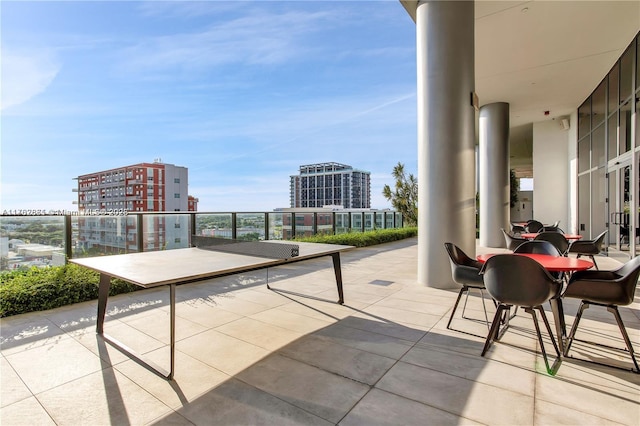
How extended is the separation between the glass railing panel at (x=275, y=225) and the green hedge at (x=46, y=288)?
4.50 m

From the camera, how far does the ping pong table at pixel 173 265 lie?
2223mm

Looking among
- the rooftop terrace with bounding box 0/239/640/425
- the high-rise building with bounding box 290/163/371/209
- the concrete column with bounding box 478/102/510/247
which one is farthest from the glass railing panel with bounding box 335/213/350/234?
the high-rise building with bounding box 290/163/371/209

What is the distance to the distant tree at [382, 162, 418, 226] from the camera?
15.3 metres

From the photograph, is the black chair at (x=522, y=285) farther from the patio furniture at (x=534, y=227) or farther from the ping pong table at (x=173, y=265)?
the patio furniture at (x=534, y=227)

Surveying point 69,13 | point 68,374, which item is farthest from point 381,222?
point 68,374

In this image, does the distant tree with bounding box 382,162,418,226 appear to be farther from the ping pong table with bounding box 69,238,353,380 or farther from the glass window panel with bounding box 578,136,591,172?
the ping pong table with bounding box 69,238,353,380

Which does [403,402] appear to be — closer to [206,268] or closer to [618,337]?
[206,268]

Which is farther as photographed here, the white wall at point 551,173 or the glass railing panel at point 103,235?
the white wall at point 551,173

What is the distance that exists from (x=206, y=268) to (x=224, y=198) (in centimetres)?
4798

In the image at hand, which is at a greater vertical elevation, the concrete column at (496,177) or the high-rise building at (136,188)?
the high-rise building at (136,188)

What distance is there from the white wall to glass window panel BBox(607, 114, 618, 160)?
4.02 m

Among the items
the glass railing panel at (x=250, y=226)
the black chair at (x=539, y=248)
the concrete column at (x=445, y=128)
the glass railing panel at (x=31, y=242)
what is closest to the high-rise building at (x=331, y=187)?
the glass railing panel at (x=250, y=226)

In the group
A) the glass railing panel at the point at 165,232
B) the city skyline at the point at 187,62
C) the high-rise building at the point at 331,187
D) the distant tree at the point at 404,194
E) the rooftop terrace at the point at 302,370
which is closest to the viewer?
the rooftop terrace at the point at 302,370

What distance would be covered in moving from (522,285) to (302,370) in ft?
5.97
